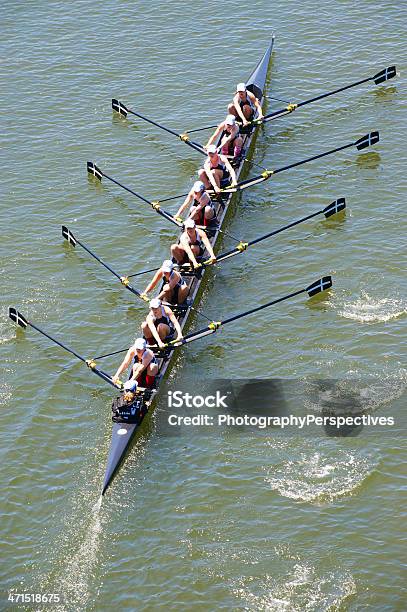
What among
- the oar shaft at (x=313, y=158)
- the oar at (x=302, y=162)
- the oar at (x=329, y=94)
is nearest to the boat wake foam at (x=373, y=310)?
the oar at (x=302, y=162)

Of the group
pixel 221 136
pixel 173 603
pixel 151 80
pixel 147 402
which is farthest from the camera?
pixel 151 80

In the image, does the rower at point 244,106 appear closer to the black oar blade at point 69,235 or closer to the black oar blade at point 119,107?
the black oar blade at point 119,107

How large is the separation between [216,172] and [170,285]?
19.8 ft

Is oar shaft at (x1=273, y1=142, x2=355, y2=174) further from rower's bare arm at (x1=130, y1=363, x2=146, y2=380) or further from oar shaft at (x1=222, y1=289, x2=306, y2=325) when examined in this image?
rower's bare arm at (x1=130, y1=363, x2=146, y2=380)

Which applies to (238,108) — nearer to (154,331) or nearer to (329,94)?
(329,94)

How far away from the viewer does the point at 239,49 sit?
134 ft

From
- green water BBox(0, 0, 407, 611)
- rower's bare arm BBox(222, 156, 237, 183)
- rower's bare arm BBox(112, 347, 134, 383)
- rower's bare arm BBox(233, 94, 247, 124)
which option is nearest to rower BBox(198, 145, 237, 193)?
rower's bare arm BBox(222, 156, 237, 183)

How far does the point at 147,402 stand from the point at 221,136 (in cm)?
1294

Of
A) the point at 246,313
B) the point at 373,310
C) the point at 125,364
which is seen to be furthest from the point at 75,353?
the point at 373,310

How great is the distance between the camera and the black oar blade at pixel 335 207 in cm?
3103

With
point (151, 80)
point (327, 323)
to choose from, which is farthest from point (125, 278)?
point (151, 80)

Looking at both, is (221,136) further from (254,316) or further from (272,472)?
(272,472)

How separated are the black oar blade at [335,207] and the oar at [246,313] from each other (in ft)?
11.2

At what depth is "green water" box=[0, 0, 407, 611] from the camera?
21.5m
